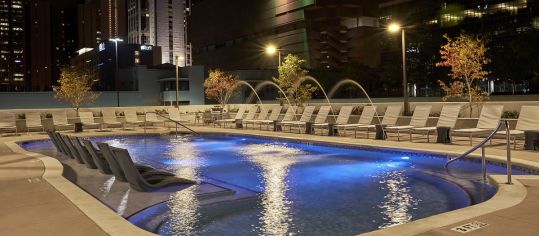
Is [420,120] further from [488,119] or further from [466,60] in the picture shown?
[466,60]

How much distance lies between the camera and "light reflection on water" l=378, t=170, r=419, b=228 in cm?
Result: 608

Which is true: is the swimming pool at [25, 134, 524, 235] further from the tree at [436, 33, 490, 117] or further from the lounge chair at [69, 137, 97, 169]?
the tree at [436, 33, 490, 117]

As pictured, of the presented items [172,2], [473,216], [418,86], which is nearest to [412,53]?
[418,86]

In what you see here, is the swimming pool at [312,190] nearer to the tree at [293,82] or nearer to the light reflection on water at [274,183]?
the light reflection on water at [274,183]

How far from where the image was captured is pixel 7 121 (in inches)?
774

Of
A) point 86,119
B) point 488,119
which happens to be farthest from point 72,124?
point 488,119

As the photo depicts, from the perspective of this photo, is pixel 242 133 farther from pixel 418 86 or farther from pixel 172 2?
pixel 172 2

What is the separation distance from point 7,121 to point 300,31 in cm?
6224

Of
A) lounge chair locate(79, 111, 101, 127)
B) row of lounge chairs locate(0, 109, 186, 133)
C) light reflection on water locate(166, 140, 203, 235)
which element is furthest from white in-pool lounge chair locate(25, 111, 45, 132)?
light reflection on water locate(166, 140, 203, 235)

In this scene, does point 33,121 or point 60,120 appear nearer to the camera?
point 33,121

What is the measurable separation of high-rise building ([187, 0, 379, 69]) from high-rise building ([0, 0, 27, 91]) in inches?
3642

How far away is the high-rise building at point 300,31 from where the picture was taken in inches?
3086

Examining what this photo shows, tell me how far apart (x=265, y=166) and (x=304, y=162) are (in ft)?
3.55

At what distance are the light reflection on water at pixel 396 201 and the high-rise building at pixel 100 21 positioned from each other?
105827mm
